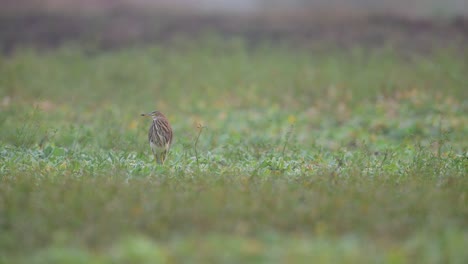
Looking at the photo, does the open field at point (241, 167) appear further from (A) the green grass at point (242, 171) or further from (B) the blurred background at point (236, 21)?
(B) the blurred background at point (236, 21)

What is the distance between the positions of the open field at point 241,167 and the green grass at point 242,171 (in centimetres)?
3

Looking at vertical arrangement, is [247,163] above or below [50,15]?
below

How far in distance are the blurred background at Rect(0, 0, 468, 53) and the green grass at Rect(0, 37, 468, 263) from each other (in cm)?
486

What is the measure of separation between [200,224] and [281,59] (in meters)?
16.9

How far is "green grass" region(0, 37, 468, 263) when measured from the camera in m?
6.21

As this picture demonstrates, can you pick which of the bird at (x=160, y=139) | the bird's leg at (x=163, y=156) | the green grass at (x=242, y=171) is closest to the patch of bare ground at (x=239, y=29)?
the green grass at (x=242, y=171)

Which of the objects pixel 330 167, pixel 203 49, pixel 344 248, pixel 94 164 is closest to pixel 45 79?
pixel 203 49

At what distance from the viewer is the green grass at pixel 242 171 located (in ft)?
20.4

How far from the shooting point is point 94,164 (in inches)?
396

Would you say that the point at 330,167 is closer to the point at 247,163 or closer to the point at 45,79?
the point at 247,163

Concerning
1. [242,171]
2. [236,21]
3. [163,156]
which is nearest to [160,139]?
[163,156]

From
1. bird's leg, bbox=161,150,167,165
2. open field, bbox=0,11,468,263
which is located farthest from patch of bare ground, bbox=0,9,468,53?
bird's leg, bbox=161,150,167,165

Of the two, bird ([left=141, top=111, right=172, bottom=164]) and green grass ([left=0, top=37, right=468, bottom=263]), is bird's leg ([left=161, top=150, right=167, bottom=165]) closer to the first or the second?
bird ([left=141, top=111, right=172, bottom=164])

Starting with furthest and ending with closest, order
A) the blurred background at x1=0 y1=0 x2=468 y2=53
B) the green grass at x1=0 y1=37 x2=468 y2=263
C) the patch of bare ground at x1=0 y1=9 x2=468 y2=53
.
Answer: the blurred background at x1=0 y1=0 x2=468 y2=53 < the patch of bare ground at x1=0 y1=9 x2=468 y2=53 < the green grass at x1=0 y1=37 x2=468 y2=263
